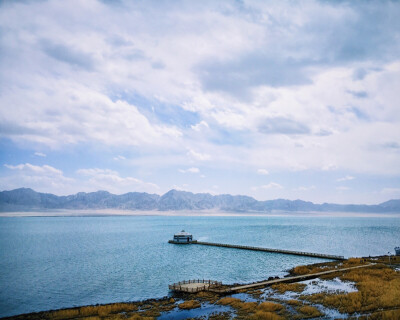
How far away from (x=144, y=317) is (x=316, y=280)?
113ft

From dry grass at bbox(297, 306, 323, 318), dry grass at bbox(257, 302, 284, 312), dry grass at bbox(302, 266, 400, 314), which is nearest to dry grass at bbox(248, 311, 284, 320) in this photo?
dry grass at bbox(257, 302, 284, 312)

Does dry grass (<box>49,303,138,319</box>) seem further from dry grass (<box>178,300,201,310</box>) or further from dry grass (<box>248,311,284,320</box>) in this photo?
dry grass (<box>248,311,284,320</box>)

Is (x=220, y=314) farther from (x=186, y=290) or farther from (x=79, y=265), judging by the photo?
(x=79, y=265)

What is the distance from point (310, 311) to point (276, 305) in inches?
184

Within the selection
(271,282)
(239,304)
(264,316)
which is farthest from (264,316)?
(271,282)

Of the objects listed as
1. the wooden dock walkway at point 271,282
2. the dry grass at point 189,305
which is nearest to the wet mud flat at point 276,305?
the dry grass at point 189,305

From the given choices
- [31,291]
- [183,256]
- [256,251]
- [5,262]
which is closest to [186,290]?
[31,291]

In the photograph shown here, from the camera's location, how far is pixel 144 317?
35.7m

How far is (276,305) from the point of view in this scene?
37.6 m

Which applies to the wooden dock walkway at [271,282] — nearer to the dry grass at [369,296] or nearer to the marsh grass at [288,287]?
the marsh grass at [288,287]

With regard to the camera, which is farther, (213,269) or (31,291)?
(213,269)

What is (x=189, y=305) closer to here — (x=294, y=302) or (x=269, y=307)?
(x=269, y=307)

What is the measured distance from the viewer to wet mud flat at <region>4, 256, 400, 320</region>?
3397 cm

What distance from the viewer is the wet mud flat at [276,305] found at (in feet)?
111
